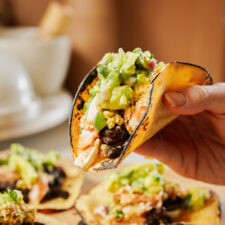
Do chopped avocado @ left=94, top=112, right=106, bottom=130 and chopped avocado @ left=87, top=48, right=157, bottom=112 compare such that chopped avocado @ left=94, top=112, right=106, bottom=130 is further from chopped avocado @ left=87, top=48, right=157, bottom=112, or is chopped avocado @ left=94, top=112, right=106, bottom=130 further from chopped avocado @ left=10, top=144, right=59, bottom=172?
chopped avocado @ left=10, top=144, right=59, bottom=172

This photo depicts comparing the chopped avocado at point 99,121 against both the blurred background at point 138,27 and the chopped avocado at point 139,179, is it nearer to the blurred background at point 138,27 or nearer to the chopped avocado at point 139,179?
the chopped avocado at point 139,179

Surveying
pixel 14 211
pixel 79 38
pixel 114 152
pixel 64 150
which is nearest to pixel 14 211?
pixel 14 211

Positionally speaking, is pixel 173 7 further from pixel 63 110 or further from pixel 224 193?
pixel 224 193

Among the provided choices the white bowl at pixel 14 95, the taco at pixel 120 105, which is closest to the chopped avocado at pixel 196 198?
the taco at pixel 120 105

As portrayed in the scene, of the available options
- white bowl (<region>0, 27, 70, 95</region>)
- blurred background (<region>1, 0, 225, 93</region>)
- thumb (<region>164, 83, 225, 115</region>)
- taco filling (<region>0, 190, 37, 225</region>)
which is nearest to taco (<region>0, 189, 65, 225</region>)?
taco filling (<region>0, 190, 37, 225</region>)

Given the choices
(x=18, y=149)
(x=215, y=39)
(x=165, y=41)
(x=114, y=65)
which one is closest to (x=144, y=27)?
(x=165, y=41)

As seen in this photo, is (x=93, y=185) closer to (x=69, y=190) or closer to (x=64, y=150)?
(x=69, y=190)
